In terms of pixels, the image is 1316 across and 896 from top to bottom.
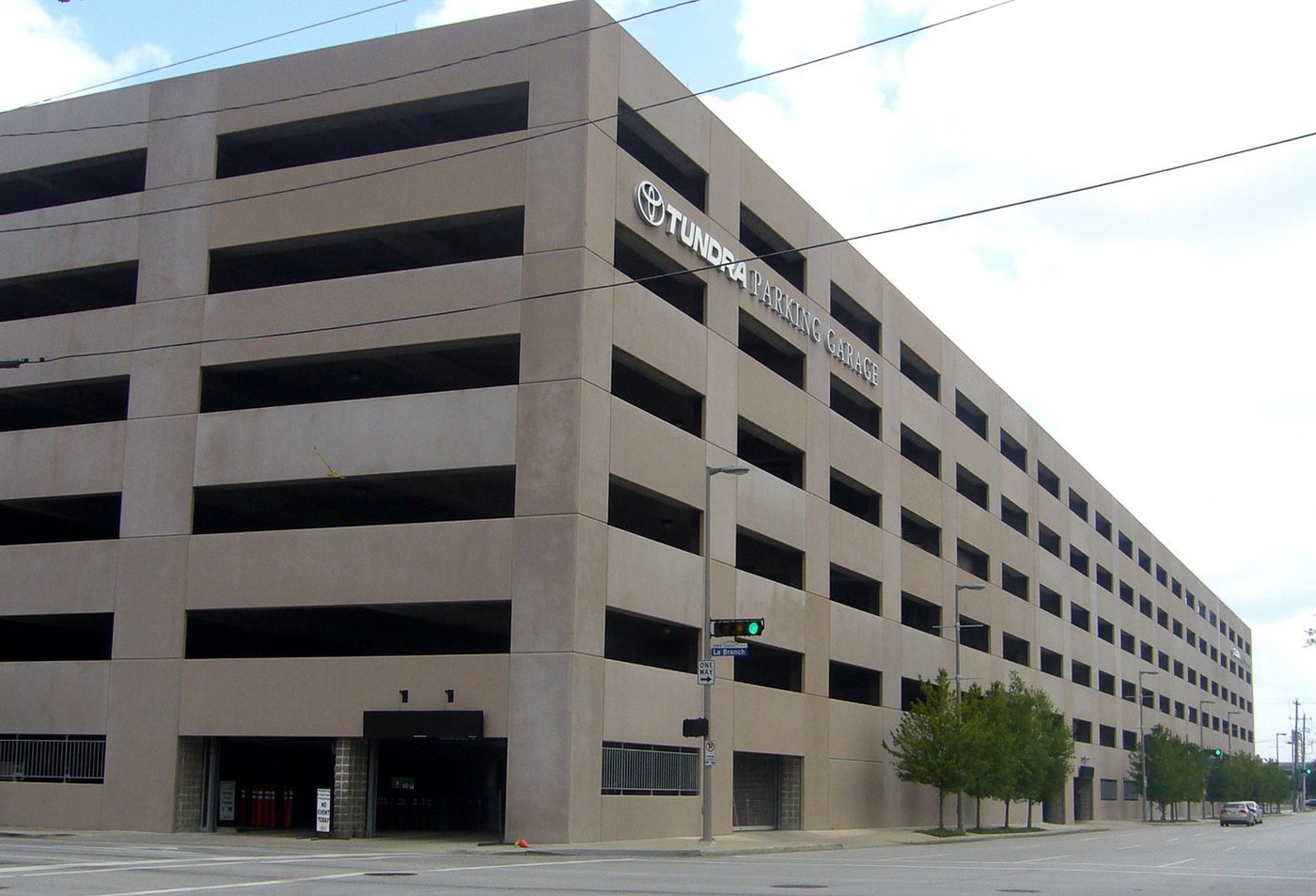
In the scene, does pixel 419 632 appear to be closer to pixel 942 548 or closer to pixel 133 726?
pixel 133 726

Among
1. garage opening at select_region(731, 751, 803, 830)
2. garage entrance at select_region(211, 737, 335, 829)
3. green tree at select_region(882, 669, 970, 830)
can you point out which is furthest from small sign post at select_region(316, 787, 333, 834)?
green tree at select_region(882, 669, 970, 830)

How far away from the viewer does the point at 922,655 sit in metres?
59.9

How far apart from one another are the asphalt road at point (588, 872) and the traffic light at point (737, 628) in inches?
203

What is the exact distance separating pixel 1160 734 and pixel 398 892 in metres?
86.5

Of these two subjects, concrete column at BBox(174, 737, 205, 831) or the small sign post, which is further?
concrete column at BBox(174, 737, 205, 831)

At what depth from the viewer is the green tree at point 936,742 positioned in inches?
2060

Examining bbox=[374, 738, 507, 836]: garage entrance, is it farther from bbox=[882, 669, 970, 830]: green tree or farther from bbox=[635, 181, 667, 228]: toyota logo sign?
bbox=[882, 669, 970, 830]: green tree

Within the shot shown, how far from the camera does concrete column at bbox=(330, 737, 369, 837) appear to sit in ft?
118

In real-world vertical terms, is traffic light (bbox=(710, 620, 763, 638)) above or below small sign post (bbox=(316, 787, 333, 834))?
above

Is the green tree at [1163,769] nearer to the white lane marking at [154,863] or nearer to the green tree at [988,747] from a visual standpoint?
the green tree at [988,747]

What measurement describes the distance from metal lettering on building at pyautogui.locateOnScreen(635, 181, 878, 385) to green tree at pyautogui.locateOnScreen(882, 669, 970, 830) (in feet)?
Result: 39.9

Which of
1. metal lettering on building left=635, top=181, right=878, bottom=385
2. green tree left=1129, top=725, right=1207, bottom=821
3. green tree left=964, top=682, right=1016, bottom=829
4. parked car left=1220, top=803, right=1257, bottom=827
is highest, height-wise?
metal lettering on building left=635, top=181, right=878, bottom=385

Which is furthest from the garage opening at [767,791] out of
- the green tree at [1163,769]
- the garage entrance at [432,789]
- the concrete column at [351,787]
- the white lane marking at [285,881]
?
the green tree at [1163,769]

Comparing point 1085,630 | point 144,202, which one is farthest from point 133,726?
point 1085,630
